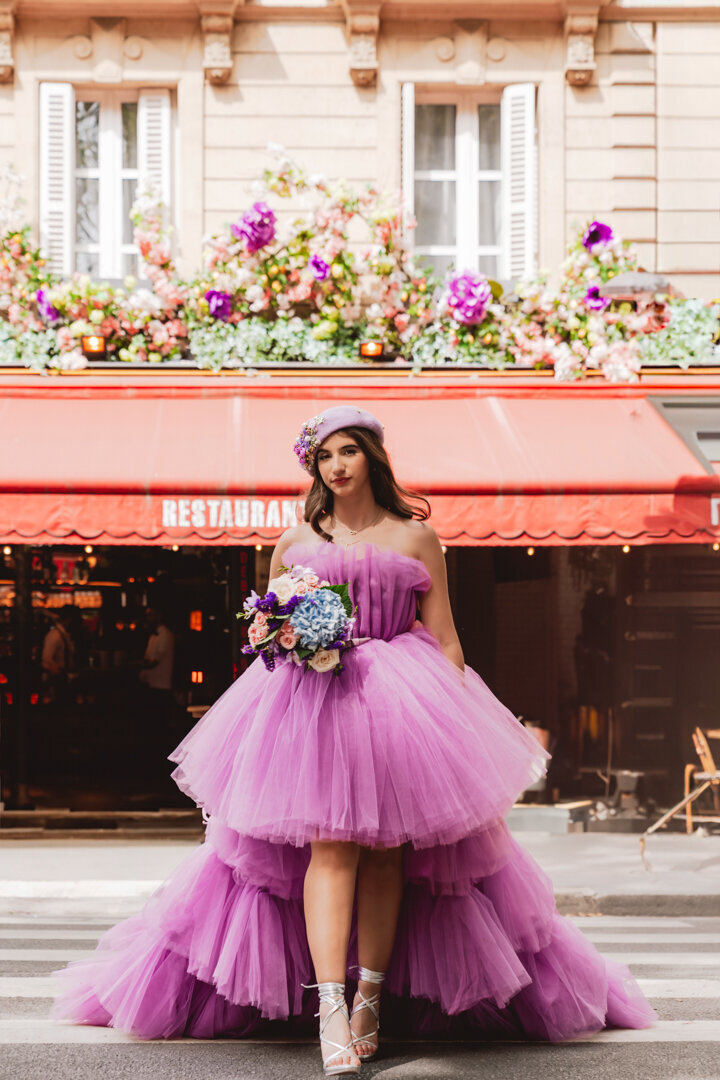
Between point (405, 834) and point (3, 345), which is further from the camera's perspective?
point (3, 345)

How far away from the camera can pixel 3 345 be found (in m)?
11.9

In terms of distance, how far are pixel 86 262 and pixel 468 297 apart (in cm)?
360

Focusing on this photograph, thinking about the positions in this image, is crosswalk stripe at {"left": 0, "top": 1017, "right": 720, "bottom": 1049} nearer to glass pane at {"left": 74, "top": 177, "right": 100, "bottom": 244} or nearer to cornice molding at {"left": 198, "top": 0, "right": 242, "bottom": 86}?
glass pane at {"left": 74, "top": 177, "right": 100, "bottom": 244}

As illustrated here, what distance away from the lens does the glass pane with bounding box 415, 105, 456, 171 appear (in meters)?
12.8

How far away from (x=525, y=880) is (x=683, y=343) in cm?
819

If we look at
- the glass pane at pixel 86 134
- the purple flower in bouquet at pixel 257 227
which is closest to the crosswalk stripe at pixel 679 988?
the purple flower in bouquet at pixel 257 227

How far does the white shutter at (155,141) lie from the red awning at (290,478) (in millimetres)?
2810

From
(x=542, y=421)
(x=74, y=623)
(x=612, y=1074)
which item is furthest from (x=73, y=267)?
(x=612, y=1074)

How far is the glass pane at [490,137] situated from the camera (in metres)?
12.9

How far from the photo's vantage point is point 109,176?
41.8 feet

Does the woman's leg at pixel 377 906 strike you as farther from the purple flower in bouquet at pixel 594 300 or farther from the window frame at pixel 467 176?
the window frame at pixel 467 176

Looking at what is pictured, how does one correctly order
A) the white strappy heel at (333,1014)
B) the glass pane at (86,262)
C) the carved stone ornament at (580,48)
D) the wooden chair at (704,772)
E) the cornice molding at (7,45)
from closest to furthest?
the white strappy heel at (333,1014), the wooden chair at (704,772), the cornice molding at (7,45), the carved stone ornament at (580,48), the glass pane at (86,262)

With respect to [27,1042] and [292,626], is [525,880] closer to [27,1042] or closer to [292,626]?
[292,626]

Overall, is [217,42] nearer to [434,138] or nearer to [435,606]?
[434,138]
